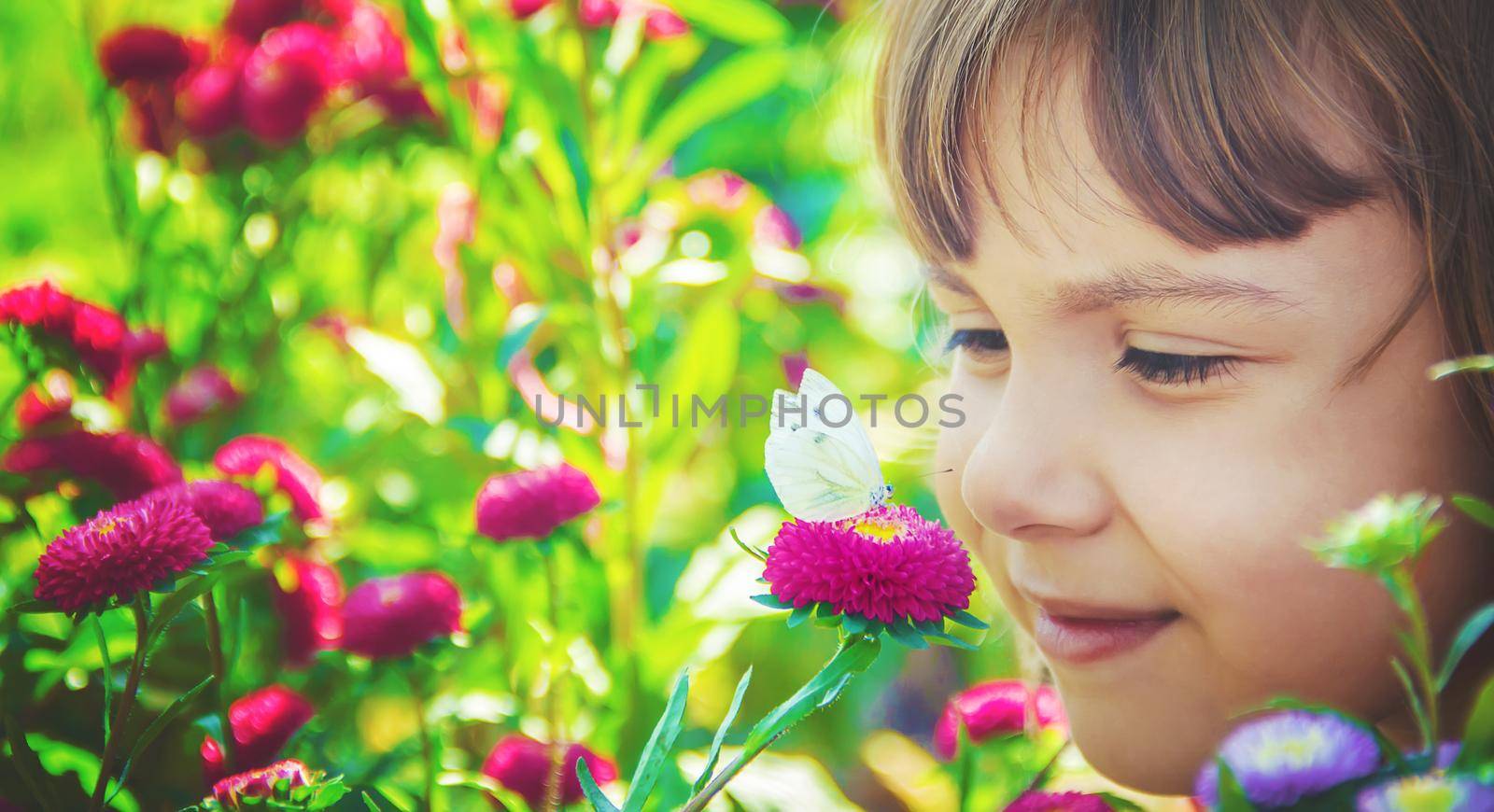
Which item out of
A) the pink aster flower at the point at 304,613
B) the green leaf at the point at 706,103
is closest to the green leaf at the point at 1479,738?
→ the pink aster flower at the point at 304,613

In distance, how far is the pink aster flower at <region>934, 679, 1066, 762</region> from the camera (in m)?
0.71

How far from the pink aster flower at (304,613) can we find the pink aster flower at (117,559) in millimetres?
279

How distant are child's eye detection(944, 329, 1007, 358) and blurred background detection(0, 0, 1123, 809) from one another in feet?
0.80

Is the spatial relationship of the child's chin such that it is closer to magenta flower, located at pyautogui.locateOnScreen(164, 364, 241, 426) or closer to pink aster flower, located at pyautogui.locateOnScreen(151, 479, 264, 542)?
pink aster flower, located at pyautogui.locateOnScreen(151, 479, 264, 542)

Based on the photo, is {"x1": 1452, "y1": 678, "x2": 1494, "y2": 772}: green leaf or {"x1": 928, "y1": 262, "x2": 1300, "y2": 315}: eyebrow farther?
{"x1": 928, "y1": 262, "x2": 1300, "y2": 315}: eyebrow

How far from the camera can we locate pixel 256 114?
0.93m

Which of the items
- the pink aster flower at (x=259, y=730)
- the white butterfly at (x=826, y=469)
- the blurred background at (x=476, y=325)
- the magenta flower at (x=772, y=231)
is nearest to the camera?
the white butterfly at (x=826, y=469)

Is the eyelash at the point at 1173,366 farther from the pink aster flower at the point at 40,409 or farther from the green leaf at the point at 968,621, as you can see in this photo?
the pink aster flower at the point at 40,409

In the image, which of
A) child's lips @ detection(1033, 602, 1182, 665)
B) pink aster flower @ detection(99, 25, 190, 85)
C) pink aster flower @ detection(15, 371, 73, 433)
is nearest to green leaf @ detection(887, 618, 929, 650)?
child's lips @ detection(1033, 602, 1182, 665)

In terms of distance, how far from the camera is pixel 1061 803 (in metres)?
0.54

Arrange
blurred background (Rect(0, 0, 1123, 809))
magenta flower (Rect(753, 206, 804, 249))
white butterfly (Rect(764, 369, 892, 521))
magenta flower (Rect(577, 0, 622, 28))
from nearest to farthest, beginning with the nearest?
white butterfly (Rect(764, 369, 892, 521)), blurred background (Rect(0, 0, 1123, 809)), magenta flower (Rect(577, 0, 622, 28)), magenta flower (Rect(753, 206, 804, 249))

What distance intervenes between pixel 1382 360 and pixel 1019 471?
176 mm

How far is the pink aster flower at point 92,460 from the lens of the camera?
656 millimetres

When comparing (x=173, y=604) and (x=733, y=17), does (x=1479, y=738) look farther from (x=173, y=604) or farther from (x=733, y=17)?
(x=733, y=17)
